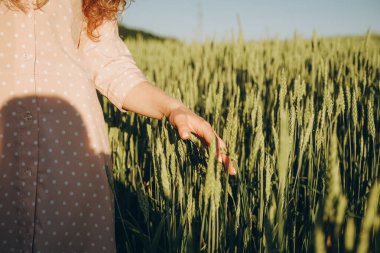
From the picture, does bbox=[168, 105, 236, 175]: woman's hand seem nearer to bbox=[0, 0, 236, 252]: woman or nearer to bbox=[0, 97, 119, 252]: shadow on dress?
bbox=[0, 0, 236, 252]: woman

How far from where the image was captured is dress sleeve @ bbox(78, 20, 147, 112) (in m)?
0.97

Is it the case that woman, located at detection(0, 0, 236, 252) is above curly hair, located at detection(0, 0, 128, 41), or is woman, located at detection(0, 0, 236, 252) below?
below

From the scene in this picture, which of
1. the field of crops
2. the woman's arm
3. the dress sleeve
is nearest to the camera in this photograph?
the field of crops

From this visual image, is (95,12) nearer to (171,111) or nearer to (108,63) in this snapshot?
(108,63)

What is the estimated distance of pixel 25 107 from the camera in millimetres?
745

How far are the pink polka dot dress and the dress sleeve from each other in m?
0.09

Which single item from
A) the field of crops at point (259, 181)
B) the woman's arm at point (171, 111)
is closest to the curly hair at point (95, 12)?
the woman's arm at point (171, 111)

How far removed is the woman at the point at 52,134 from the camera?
0.73 metres

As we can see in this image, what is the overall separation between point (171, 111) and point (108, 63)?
300 millimetres

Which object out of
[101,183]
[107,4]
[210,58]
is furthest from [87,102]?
[210,58]

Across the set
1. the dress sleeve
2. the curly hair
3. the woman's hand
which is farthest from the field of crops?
the curly hair

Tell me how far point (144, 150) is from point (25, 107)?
1.75 feet

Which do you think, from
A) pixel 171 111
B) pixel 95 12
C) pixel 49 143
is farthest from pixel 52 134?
pixel 95 12

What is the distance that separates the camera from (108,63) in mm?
989
